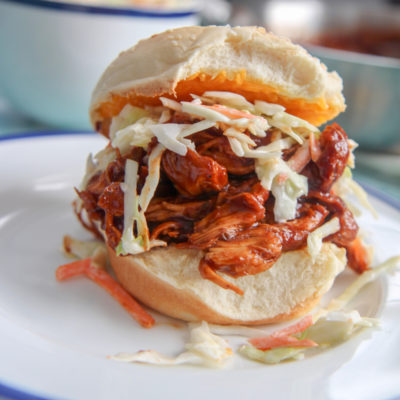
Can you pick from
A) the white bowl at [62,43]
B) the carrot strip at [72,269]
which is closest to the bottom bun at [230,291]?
the carrot strip at [72,269]

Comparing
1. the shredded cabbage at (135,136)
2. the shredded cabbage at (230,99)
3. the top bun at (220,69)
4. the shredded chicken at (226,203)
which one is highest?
the top bun at (220,69)

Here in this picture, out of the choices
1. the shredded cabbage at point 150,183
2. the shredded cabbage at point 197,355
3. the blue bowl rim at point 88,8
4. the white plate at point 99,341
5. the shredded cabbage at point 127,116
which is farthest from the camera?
the blue bowl rim at point 88,8

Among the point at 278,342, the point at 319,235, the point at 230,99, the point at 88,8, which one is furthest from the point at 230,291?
the point at 88,8

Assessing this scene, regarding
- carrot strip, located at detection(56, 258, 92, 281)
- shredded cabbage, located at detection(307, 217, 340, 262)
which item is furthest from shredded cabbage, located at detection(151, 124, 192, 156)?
carrot strip, located at detection(56, 258, 92, 281)

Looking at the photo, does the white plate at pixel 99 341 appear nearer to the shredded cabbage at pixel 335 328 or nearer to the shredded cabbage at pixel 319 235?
the shredded cabbage at pixel 335 328

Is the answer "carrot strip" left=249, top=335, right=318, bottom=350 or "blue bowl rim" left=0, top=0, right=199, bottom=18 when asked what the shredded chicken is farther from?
"blue bowl rim" left=0, top=0, right=199, bottom=18

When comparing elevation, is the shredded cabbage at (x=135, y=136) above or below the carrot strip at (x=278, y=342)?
above

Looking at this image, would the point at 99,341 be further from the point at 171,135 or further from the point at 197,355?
the point at 171,135
